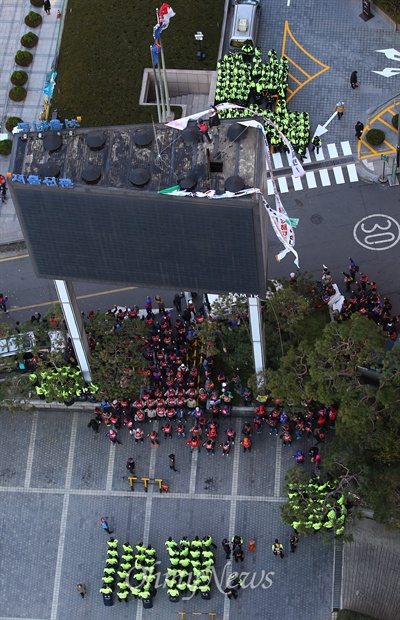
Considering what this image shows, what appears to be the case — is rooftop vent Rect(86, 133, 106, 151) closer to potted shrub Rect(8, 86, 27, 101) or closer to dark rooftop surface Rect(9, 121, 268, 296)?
dark rooftop surface Rect(9, 121, 268, 296)

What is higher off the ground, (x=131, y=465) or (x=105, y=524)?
(x=131, y=465)

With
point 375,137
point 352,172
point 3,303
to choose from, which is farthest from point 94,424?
point 375,137

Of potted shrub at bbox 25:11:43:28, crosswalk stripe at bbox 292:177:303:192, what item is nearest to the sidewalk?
potted shrub at bbox 25:11:43:28

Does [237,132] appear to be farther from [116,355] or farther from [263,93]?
[263,93]

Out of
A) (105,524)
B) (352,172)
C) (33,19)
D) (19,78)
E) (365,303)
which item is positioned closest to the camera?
(105,524)

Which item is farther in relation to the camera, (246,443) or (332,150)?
(332,150)

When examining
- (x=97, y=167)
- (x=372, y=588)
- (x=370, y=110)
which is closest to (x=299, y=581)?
(x=372, y=588)

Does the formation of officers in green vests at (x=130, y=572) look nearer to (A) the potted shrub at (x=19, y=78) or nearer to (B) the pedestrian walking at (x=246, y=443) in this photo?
(B) the pedestrian walking at (x=246, y=443)

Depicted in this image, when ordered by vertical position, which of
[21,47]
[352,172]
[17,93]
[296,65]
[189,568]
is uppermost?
[21,47]
